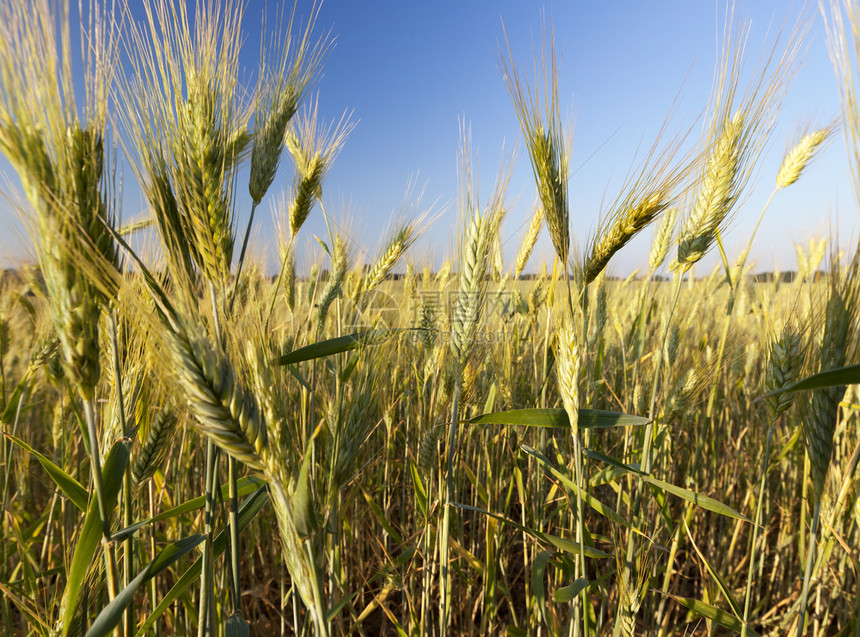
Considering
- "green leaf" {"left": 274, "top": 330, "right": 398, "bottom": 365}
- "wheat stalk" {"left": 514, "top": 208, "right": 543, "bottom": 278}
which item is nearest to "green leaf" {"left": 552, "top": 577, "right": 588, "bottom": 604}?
"green leaf" {"left": 274, "top": 330, "right": 398, "bottom": 365}

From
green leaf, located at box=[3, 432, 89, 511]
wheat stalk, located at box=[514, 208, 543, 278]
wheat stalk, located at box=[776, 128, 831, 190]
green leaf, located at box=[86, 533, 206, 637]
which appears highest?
wheat stalk, located at box=[776, 128, 831, 190]

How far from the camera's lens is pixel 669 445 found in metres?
1.87

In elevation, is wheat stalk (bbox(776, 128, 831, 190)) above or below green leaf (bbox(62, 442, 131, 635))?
above

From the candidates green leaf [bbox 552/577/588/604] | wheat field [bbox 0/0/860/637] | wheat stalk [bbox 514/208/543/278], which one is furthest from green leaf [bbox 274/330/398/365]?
wheat stalk [bbox 514/208/543/278]

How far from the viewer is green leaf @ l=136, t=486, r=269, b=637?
792 mm

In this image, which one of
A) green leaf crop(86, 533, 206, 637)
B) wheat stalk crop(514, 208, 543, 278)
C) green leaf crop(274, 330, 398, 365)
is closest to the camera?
green leaf crop(86, 533, 206, 637)

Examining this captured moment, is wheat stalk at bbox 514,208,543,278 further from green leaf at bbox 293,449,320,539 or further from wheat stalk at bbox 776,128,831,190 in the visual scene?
green leaf at bbox 293,449,320,539

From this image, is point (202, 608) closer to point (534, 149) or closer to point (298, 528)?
point (298, 528)

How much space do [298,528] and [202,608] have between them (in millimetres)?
409

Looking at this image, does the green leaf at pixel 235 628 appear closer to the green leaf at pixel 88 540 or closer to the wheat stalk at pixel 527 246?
the green leaf at pixel 88 540

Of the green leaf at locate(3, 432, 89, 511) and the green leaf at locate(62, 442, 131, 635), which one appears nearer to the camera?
the green leaf at locate(62, 442, 131, 635)

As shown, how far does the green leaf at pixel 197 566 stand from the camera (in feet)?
2.60

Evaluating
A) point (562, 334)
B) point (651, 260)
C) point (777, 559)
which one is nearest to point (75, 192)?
point (562, 334)

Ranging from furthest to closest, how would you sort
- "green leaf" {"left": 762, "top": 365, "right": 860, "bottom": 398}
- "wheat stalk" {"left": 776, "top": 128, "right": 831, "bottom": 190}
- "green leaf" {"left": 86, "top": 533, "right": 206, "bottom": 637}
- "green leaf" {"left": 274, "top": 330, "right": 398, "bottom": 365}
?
"wheat stalk" {"left": 776, "top": 128, "right": 831, "bottom": 190} < "green leaf" {"left": 274, "top": 330, "right": 398, "bottom": 365} < "green leaf" {"left": 86, "top": 533, "right": 206, "bottom": 637} < "green leaf" {"left": 762, "top": 365, "right": 860, "bottom": 398}
